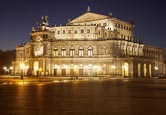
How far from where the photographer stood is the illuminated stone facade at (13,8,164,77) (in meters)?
105

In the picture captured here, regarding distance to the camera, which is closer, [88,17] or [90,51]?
[90,51]

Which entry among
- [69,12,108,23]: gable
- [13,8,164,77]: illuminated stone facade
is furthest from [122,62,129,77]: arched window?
[69,12,108,23]: gable

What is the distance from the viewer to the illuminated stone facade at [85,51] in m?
105

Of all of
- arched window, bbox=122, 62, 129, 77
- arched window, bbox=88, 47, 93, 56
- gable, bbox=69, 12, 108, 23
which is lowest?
arched window, bbox=122, 62, 129, 77

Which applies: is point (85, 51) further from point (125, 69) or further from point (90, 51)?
point (125, 69)

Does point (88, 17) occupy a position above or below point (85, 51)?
above

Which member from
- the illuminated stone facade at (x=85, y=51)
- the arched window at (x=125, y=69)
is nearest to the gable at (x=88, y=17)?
the illuminated stone facade at (x=85, y=51)

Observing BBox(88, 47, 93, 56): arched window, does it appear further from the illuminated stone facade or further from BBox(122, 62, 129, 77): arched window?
BBox(122, 62, 129, 77): arched window

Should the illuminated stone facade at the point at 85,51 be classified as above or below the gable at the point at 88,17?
below

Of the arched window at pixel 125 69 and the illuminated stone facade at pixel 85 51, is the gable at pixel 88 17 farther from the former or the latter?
the arched window at pixel 125 69

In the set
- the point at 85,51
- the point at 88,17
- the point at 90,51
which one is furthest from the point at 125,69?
the point at 88,17

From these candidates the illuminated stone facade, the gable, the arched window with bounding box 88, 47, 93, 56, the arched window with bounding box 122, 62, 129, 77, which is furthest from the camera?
the gable

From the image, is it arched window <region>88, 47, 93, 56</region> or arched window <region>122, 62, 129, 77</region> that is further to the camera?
arched window <region>88, 47, 93, 56</region>

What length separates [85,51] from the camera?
107 meters
